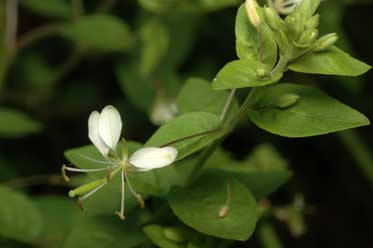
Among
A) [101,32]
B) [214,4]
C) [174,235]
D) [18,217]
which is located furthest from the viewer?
[101,32]

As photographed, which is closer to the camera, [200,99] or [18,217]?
[200,99]

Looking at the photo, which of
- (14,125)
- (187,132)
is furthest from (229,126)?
(14,125)

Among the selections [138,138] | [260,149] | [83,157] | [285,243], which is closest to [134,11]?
[138,138]

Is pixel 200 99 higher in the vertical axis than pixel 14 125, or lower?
higher

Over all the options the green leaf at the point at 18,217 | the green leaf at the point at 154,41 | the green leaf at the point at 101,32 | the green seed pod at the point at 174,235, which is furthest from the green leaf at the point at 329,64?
the green leaf at the point at 101,32

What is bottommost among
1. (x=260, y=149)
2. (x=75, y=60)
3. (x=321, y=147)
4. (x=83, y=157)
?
(x=321, y=147)

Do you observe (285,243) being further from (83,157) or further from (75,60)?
(83,157)

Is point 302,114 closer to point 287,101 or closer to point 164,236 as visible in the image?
point 287,101
